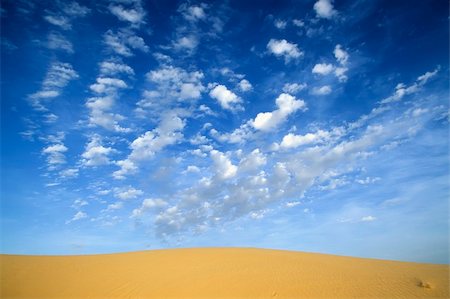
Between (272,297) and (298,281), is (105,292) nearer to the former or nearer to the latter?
(272,297)

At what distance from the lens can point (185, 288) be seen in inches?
665

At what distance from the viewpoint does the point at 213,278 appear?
18.5 m

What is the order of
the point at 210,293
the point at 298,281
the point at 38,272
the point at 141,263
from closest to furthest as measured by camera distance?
the point at 210,293 → the point at 298,281 → the point at 38,272 → the point at 141,263

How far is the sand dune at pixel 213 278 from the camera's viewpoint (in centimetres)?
1587

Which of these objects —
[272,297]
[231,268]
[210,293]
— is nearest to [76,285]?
[210,293]

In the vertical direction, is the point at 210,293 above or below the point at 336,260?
below

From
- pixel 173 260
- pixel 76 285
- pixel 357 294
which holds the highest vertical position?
pixel 173 260

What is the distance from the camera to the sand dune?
52.1 ft

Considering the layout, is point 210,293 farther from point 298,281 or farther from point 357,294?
point 357,294

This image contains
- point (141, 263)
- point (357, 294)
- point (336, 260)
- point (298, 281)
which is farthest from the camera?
point (336, 260)

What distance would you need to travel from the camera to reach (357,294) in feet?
49.6

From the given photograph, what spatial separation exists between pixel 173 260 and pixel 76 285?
25.5 feet

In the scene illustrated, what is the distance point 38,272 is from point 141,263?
7.22 meters

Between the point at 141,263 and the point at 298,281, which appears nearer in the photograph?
the point at 298,281
